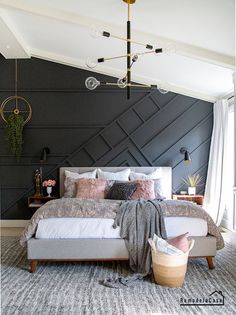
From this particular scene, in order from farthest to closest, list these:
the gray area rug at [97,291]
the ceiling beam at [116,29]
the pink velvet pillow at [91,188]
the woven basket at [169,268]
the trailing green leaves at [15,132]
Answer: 1. the trailing green leaves at [15,132]
2. the pink velvet pillow at [91,188]
3. the ceiling beam at [116,29]
4. the woven basket at [169,268]
5. the gray area rug at [97,291]

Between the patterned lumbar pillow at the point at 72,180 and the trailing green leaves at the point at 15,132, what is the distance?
105cm

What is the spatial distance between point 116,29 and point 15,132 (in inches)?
113

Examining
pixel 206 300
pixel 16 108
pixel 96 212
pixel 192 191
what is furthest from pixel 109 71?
pixel 206 300

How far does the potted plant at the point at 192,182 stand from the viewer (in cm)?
604

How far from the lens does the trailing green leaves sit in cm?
598

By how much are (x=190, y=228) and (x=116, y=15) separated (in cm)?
271

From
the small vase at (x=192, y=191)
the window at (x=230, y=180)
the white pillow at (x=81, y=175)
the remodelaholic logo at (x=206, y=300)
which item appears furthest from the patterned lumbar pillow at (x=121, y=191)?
the remodelaholic logo at (x=206, y=300)

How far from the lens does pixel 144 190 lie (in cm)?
505

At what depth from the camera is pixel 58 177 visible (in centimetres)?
624

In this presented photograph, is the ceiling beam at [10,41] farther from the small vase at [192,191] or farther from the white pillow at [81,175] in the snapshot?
the small vase at [192,191]

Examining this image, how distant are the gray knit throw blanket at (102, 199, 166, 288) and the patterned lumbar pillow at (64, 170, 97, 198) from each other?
5.93 ft

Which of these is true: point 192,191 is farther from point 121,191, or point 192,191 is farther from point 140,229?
point 140,229

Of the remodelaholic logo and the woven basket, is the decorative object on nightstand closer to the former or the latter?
the woven basket

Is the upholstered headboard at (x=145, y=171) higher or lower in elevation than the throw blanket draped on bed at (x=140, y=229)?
higher
